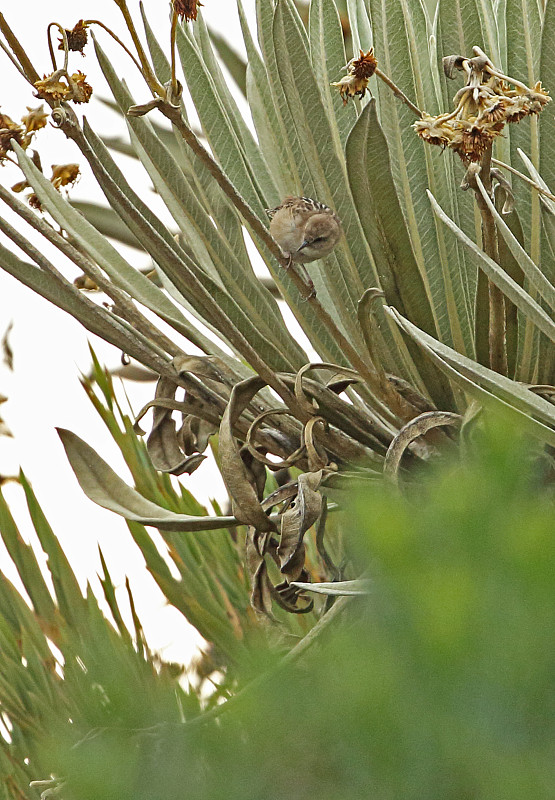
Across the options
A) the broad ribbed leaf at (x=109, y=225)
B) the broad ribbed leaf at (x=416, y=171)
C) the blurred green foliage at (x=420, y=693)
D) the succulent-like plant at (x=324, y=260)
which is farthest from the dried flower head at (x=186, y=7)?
the broad ribbed leaf at (x=109, y=225)

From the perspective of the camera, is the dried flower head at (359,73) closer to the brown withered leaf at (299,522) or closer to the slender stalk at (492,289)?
the slender stalk at (492,289)

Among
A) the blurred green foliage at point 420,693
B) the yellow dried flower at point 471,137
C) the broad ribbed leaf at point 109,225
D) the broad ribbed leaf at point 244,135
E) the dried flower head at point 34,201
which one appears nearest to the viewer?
the blurred green foliage at point 420,693

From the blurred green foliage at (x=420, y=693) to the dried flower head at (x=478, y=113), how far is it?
31 centimetres

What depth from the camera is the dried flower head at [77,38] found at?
540 mm

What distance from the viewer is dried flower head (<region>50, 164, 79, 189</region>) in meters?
0.70

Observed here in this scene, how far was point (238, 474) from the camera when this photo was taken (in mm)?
545

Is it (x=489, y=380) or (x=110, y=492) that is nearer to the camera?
(x=489, y=380)

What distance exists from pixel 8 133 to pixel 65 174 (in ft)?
0.45

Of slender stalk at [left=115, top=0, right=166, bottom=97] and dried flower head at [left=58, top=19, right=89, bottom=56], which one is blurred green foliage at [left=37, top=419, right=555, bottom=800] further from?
dried flower head at [left=58, top=19, right=89, bottom=56]

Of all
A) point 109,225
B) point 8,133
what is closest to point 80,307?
point 8,133

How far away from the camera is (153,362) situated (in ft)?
1.92

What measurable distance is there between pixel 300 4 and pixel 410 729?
182 centimetres

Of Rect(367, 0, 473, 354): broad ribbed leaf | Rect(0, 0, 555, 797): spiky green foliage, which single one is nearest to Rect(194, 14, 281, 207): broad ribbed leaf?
Rect(0, 0, 555, 797): spiky green foliage

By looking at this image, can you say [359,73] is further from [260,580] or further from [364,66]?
[260,580]
